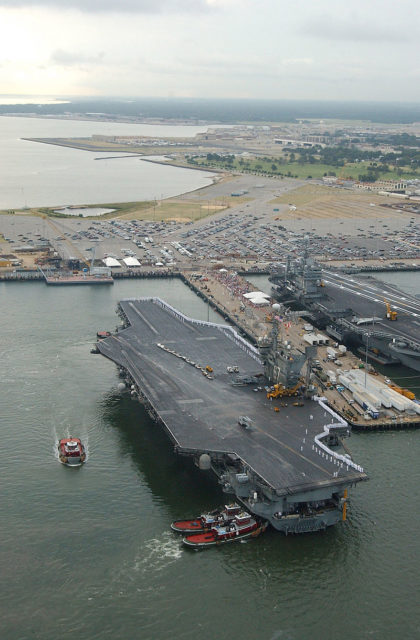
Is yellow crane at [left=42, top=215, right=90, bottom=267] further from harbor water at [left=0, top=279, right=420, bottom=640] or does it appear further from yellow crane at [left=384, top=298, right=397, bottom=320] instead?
harbor water at [left=0, top=279, right=420, bottom=640]

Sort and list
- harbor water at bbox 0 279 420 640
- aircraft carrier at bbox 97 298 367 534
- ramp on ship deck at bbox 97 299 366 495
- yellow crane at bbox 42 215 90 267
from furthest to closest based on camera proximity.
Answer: yellow crane at bbox 42 215 90 267, ramp on ship deck at bbox 97 299 366 495, aircraft carrier at bbox 97 298 367 534, harbor water at bbox 0 279 420 640

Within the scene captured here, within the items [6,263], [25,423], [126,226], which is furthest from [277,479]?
[126,226]

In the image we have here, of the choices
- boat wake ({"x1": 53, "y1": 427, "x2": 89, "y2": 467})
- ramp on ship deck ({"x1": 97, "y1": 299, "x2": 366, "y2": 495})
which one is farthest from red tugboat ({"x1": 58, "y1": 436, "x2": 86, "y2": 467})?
ramp on ship deck ({"x1": 97, "y1": 299, "x2": 366, "y2": 495})

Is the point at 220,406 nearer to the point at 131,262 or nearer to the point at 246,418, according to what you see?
the point at 246,418

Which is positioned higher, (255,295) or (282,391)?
(282,391)

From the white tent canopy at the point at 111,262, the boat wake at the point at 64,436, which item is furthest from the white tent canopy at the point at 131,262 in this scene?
the boat wake at the point at 64,436

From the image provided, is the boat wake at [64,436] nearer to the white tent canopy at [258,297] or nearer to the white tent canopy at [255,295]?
the white tent canopy at [258,297]

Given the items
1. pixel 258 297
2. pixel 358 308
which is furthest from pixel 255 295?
pixel 358 308
